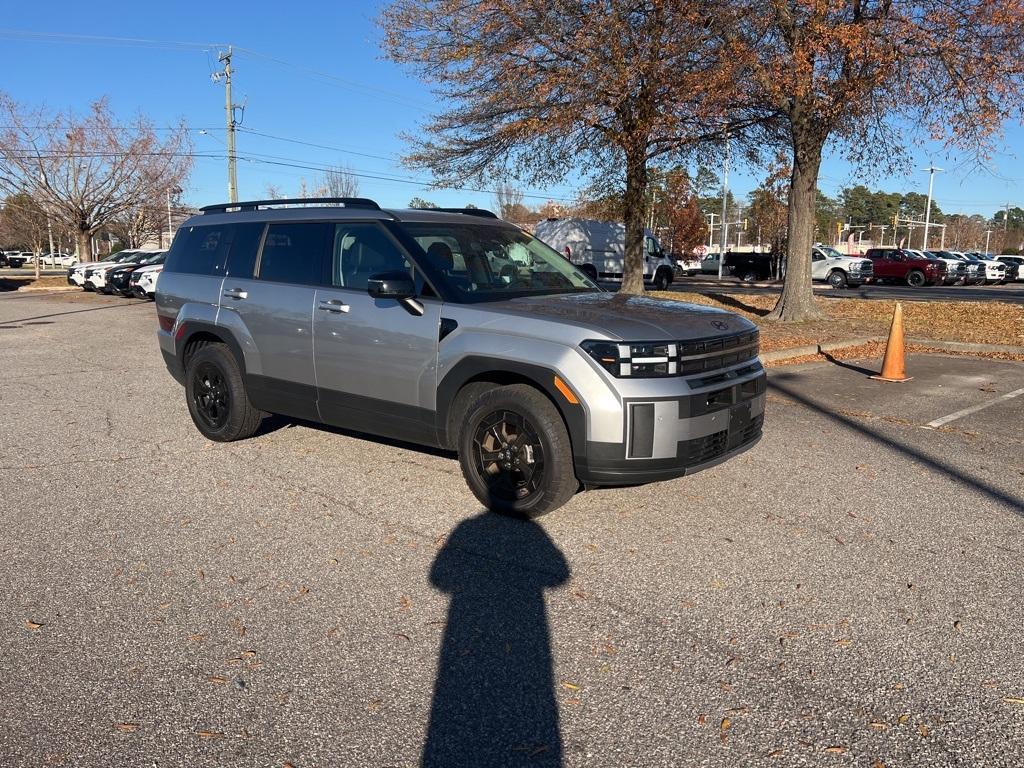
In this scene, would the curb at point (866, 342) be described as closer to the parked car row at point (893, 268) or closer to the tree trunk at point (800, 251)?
the tree trunk at point (800, 251)

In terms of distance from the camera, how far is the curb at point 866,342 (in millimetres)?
11684

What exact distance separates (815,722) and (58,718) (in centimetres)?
268

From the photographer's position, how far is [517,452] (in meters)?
4.81

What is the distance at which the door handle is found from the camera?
562 centimetres

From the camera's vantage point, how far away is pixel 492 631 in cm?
353

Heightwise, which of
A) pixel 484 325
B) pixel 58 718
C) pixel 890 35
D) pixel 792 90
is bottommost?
pixel 58 718

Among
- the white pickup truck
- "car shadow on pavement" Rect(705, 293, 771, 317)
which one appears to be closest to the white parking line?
"car shadow on pavement" Rect(705, 293, 771, 317)

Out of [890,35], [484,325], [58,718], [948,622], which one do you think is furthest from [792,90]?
[58,718]

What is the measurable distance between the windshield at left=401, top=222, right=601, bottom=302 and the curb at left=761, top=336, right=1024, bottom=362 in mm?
5957

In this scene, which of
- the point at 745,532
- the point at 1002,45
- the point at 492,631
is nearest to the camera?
the point at 492,631

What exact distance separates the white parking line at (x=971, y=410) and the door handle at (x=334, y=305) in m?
5.43

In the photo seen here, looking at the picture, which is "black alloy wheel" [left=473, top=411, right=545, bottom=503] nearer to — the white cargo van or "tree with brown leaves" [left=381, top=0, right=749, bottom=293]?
"tree with brown leaves" [left=381, top=0, right=749, bottom=293]

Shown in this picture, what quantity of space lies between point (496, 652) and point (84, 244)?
36.6 m

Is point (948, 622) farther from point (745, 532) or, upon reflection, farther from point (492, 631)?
point (492, 631)
